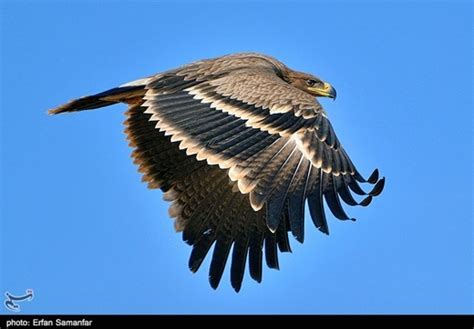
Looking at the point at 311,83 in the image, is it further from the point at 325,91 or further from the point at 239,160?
the point at 239,160

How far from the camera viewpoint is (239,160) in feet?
31.7

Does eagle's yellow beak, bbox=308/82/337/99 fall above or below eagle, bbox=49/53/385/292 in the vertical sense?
above

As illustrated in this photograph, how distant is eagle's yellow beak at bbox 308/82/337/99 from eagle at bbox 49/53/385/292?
1566mm

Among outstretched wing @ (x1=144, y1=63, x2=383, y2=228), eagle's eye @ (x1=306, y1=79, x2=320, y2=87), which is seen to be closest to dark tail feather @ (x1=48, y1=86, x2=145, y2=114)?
outstretched wing @ (x1=144, y1=63, x2=383, y2=228)

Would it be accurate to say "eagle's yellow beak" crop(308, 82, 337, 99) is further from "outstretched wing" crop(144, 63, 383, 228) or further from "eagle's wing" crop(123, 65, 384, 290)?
"outstretched wing" crop(144, 63, 383, 228)

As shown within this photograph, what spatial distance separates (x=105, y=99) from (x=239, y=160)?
7.91 feet

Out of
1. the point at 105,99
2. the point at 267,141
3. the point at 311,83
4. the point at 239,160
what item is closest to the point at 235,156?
the point at 239,160

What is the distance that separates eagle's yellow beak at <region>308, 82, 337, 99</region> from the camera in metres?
13.2

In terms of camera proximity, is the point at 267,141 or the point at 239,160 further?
the point at 267,141

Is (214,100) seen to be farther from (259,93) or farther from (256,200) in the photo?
(256,200)

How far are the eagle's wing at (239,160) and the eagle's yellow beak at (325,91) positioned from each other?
176 centimetres

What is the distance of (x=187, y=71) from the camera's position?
37.7 ft
